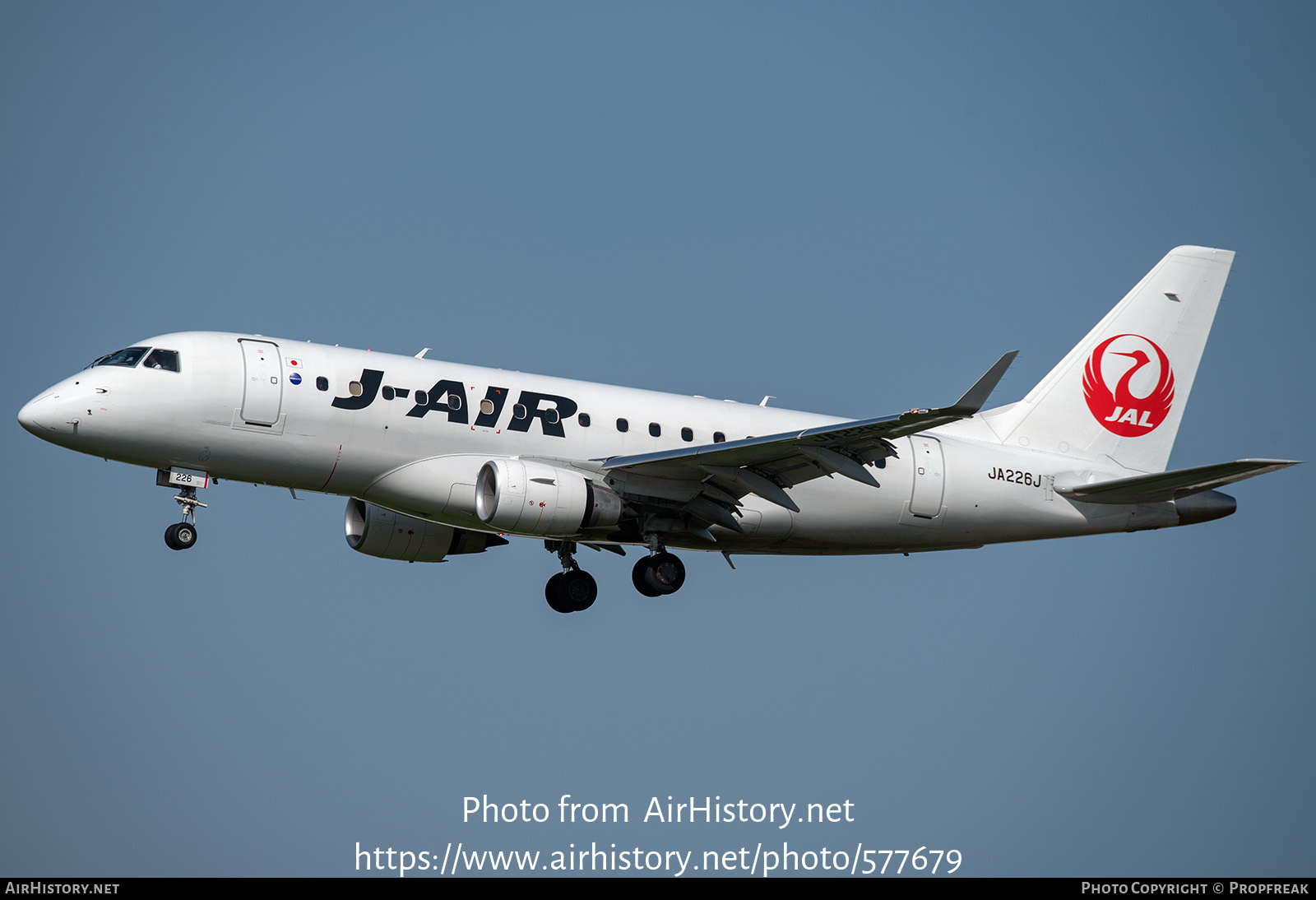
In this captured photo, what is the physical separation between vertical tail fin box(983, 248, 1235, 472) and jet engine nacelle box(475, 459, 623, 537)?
1164 centimetres

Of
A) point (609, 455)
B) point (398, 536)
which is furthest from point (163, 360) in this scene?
point (609, 455)

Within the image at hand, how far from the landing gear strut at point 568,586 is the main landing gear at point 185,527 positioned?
27.7 feet

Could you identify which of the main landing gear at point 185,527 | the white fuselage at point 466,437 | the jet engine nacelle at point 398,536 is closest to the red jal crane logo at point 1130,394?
the white fuselage at point 466,437

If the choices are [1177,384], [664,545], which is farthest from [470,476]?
[1177,384]

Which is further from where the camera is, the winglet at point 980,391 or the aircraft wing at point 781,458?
the aircraft wing at point 781,458

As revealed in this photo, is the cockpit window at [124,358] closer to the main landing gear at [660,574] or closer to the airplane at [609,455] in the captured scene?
the airplane at [609,455]

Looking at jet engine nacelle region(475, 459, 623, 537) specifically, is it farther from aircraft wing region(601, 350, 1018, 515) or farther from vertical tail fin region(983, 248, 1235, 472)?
vertical tail fin region(983, 248, 1235, 472)

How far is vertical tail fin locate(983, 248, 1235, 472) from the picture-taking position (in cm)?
3553

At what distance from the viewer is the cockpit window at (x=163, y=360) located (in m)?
27.9

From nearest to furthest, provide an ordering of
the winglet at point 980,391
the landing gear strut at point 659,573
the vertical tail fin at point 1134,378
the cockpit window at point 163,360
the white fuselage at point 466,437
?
1. the winglet at point 980,391
2. the white fuselage at point 466,437
3. the cockpit window at point 163,360
4. the landing gear strut at point 659,573
5. the vertical tail fin at point 1134,378

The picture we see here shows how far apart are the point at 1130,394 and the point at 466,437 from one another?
17.7 meters

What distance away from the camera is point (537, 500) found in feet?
93.1

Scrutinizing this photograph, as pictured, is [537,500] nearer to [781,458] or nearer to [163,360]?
[781,458]

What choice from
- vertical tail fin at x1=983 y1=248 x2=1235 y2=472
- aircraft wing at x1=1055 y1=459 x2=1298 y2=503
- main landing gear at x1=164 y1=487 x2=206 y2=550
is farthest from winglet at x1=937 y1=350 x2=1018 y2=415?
main landing gear at x1=164 y1=487 x2=206 y2=550
